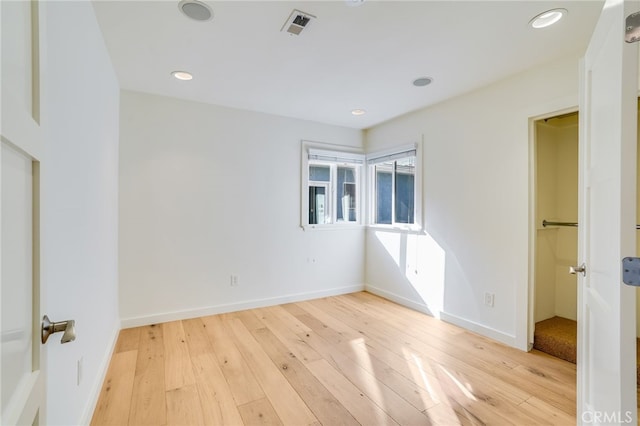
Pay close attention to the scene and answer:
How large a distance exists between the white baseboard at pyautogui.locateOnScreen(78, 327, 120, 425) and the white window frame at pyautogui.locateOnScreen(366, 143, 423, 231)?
129 inches

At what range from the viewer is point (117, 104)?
112 inches

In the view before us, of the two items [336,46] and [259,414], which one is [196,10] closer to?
[336,46]

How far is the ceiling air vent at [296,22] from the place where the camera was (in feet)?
6.01

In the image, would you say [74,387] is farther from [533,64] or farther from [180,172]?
[533,64]

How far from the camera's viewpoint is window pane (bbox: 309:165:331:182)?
13.6ft

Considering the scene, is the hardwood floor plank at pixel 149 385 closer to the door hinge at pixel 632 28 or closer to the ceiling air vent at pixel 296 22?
the ceiling air vent at pixel 296 22

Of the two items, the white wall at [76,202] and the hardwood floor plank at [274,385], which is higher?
the white wall at [76,202]

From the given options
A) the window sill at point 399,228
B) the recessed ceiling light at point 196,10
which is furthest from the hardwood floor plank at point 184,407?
the window sill at point 399,228

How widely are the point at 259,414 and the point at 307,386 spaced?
39 cm

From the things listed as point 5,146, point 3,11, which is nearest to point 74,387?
point 5,146

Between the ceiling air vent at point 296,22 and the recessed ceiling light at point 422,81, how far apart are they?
129 centimetres

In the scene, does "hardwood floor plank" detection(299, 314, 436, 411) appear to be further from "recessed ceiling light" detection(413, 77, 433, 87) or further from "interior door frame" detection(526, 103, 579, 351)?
"recessed ceiling light" detection(413, 77, 433, 87)

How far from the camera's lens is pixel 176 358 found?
243 cm

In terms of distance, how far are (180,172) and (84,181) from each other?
5.38ft
